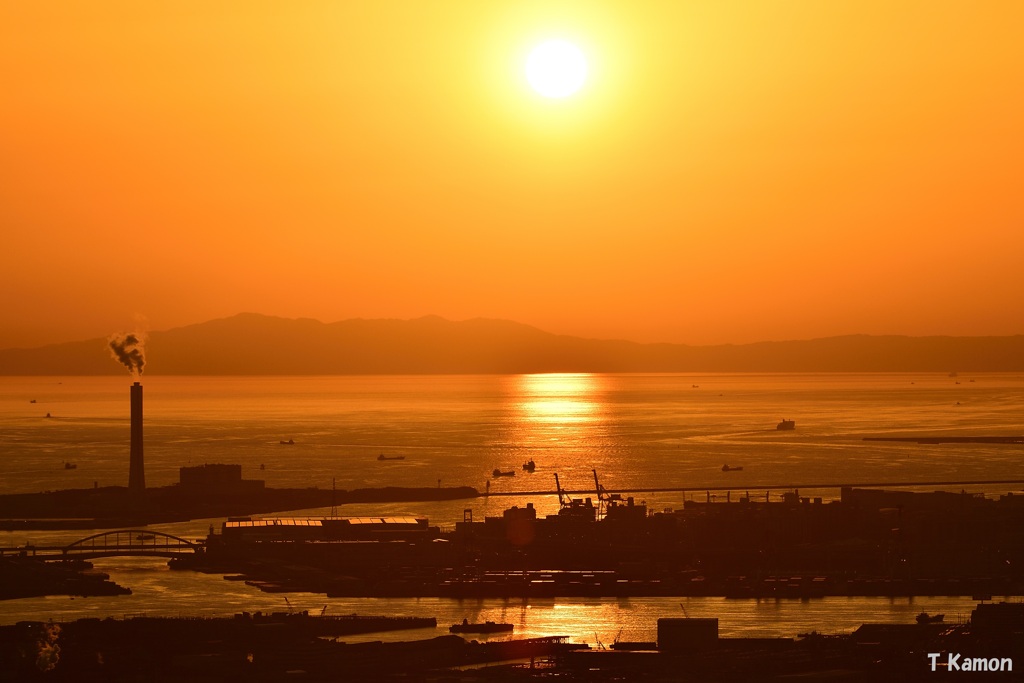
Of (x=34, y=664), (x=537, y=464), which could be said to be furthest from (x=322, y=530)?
(x=537, y=464)

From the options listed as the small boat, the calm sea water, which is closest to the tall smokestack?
the calm sea water

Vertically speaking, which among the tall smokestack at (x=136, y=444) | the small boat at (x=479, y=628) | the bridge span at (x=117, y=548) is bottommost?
the small boat at (x=479, y=628)

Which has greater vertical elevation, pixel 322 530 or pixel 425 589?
pixel 322 530

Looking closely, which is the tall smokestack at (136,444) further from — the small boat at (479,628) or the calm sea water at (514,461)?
the small boat at (479,628)

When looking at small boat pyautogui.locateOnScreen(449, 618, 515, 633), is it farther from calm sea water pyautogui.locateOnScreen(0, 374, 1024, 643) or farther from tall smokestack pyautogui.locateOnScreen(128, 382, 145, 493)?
tall smokestack pyautogui.locateOnScreen(128, 382, 145, 493)

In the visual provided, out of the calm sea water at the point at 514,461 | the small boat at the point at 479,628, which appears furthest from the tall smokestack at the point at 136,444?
the small boat at the point at 479,628

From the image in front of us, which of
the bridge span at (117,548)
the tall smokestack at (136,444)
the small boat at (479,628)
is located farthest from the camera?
the tall smokestack at (136,444)

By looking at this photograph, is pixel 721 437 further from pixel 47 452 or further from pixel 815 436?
pixel 47 452

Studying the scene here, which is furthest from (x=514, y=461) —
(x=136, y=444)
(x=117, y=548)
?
(x=117, y=548)
